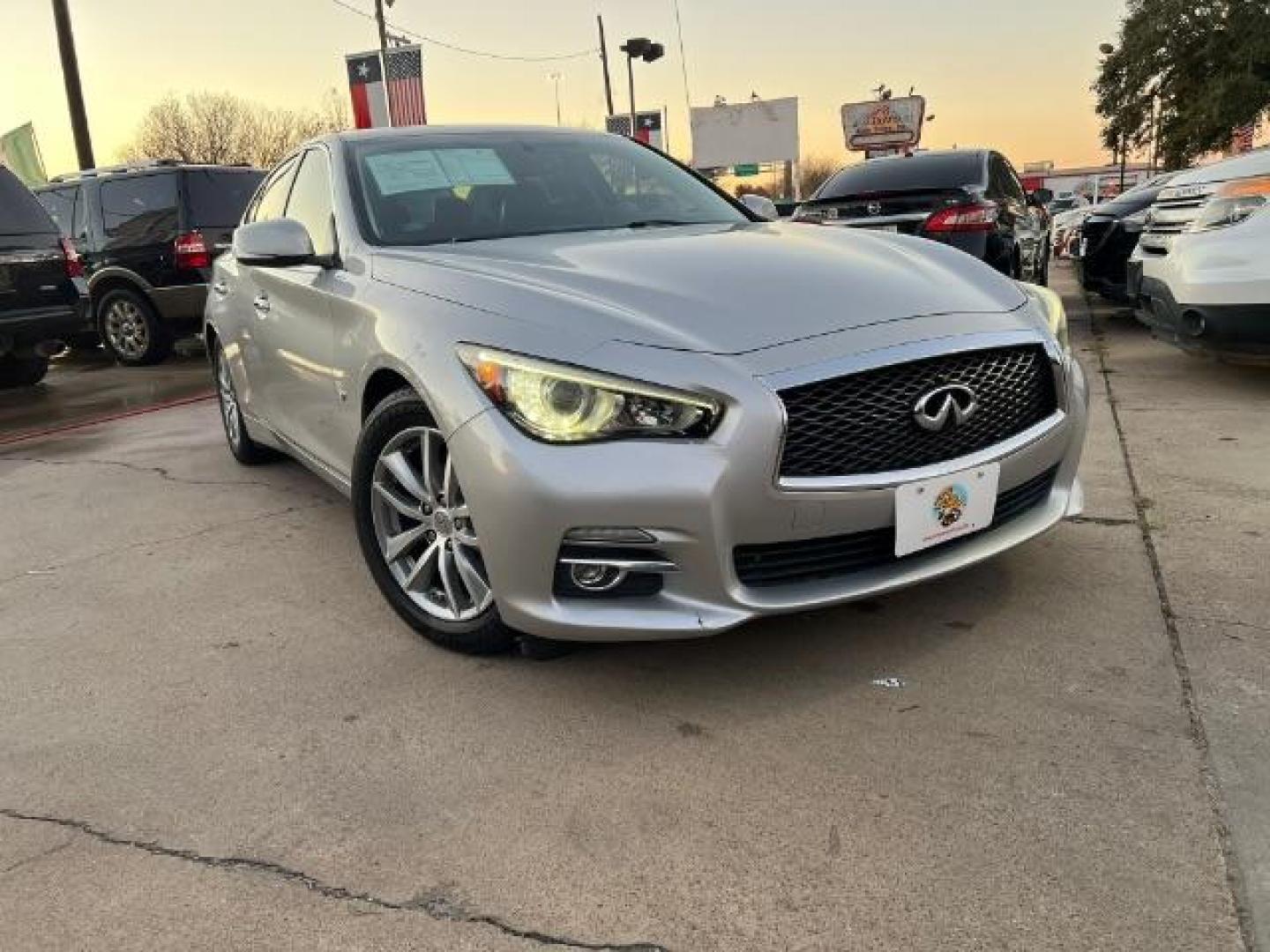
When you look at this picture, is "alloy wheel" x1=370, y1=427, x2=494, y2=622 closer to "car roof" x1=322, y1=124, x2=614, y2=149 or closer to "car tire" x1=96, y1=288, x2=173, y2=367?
"car roof" x1=322, y1=124, x2=614, y2=149

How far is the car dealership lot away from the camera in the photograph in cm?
189

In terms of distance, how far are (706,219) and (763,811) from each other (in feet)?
7.76

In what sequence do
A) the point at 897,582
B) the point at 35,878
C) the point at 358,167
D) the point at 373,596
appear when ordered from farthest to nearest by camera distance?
1. the point at 358,167
2. the point at 373,596
3. the point at 897,582
4. the point at 35,878

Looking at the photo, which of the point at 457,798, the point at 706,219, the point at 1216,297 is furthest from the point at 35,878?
the point at 1216,297

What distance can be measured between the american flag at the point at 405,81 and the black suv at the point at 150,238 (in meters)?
6.26

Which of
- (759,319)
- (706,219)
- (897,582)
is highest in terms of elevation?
(706,219)

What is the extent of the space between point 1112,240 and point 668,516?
7.82 m

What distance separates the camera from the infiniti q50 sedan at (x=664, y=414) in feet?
7.73

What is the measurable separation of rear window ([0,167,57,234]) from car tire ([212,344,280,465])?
12.2ft

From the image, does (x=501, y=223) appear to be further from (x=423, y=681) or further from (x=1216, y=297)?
(x=1216, y=297)

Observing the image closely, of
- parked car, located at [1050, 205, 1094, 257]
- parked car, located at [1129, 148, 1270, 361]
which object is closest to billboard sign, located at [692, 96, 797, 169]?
parked car, located at [1050, 205, 1094, 257]

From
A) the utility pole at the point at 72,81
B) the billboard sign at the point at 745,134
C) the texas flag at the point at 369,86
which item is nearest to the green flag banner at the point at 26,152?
the utility pole at the point at 72,81

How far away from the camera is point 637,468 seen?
7.64ft

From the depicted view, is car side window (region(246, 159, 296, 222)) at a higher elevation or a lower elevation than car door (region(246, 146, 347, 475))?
higher
